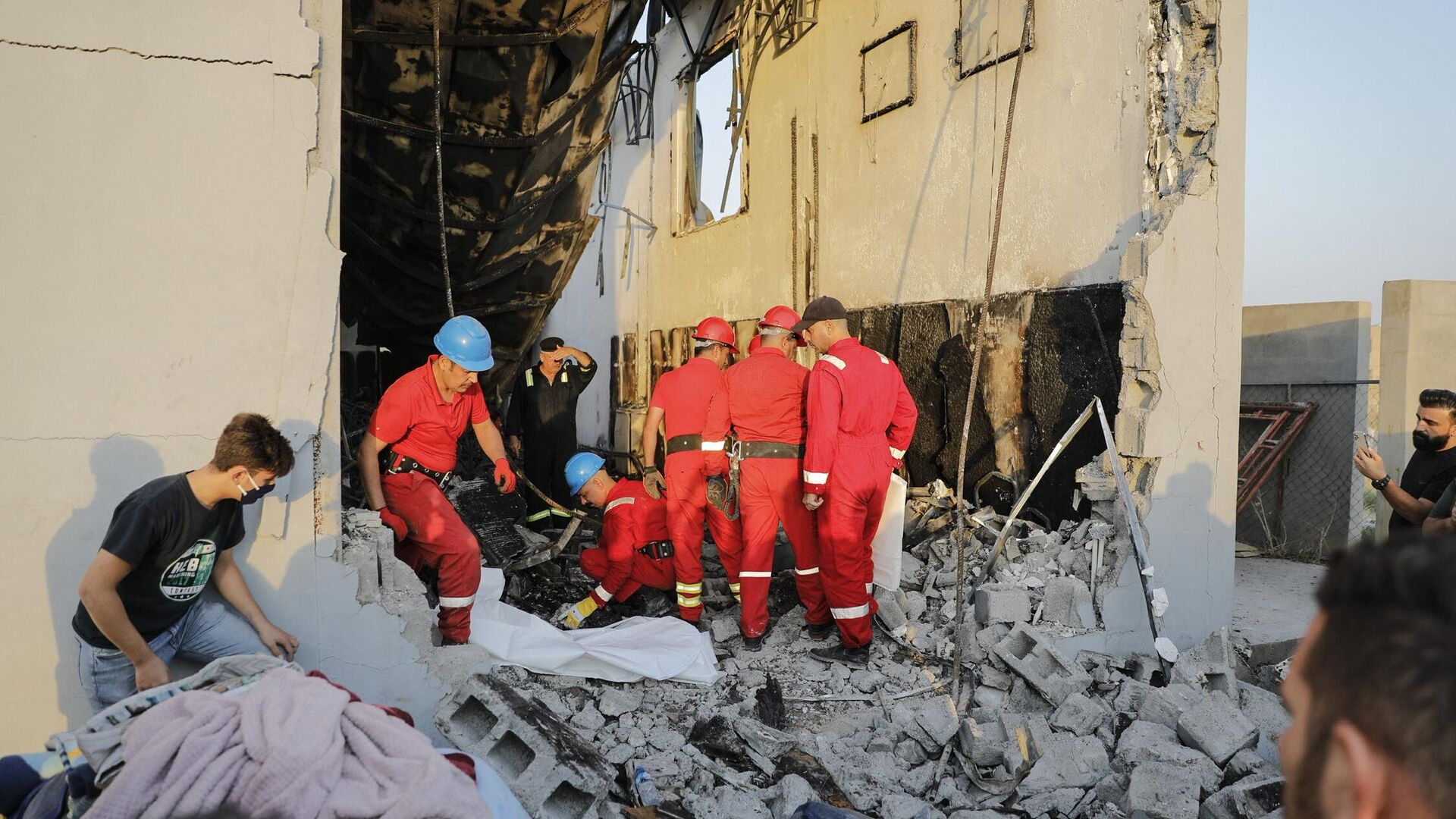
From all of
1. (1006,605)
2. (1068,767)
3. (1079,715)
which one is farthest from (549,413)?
(1068,767)

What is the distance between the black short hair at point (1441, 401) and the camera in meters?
4.20

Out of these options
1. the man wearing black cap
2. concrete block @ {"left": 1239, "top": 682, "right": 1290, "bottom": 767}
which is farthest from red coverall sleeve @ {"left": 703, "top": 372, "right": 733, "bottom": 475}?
concrete block @ {"left": 1239, "top": 682, "right": 1290, "bottom": 767}

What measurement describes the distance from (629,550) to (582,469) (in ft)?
2.07

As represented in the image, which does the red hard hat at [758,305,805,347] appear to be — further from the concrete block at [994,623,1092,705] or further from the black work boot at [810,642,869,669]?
the concrete block at [994,623,1092,705]

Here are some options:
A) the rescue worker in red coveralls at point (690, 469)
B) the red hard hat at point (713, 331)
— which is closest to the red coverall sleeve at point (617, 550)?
the rescue worker in red coveralls at point (690, 469)

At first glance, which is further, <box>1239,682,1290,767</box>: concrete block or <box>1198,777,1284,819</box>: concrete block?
<box>1239,682,1290,767</box>: concrete block

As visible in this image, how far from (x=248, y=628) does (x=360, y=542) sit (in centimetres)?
55

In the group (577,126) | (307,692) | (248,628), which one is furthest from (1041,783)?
(577,126)

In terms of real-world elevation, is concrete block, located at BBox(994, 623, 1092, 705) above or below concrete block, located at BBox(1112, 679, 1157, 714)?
above

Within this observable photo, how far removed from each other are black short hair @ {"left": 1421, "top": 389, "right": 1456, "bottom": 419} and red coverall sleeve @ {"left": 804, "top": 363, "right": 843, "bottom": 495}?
274cm

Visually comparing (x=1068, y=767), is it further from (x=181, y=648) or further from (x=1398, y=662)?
(x=181, y=648)

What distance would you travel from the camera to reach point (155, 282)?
3.31 metres

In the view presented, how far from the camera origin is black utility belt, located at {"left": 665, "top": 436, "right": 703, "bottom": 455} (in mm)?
5531

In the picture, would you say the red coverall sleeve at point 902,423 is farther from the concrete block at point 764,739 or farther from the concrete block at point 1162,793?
the concrete block at point 1162,793
